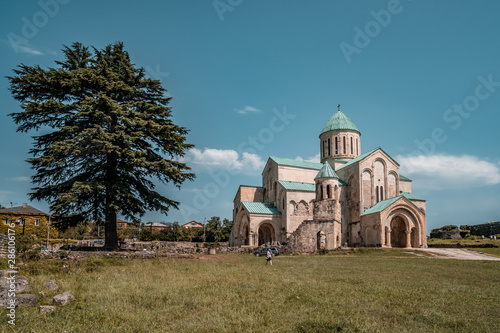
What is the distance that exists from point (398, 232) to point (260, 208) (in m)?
15.2

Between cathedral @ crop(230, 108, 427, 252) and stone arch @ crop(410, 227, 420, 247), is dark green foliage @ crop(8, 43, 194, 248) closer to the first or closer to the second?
cathedral @ crop(230, 108, 427, 252)

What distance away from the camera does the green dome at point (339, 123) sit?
43625 millimetres

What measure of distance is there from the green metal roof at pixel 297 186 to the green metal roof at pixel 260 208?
3192 millimetres

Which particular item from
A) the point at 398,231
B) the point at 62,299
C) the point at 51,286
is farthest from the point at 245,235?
the point at 62,299

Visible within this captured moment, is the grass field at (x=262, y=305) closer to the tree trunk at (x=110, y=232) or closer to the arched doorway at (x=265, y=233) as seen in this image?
the tree trunk at (x=110, y=232)

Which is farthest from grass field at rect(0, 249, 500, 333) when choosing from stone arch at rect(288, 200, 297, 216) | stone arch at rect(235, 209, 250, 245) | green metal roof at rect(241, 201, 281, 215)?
stone arch at rect(235, 209, 250, 245)

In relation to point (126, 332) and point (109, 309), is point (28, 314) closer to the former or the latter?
point (109, 309)

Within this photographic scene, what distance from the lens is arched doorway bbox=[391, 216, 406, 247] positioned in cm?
3528

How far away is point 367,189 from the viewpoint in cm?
3794

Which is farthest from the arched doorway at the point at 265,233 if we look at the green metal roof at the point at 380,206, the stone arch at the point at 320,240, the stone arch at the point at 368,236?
the green metal roof at the point at 380,206

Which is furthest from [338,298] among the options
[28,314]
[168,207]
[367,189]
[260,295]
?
[367,189]

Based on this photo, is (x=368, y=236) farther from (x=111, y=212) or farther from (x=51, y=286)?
(x=51, y=286)

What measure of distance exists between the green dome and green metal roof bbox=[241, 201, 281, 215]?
44.0ft

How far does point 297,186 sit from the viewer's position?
38938 mm
